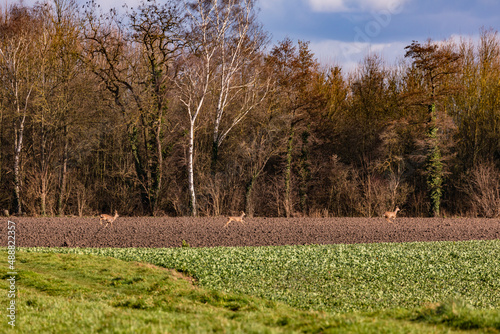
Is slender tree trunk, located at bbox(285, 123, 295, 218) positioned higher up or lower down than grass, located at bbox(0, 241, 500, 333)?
higher up

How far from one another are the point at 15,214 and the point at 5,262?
585 inches

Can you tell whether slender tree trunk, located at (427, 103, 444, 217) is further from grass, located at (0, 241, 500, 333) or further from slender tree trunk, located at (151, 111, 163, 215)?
slender tree trunk, located at (151, 111, 163, 215)

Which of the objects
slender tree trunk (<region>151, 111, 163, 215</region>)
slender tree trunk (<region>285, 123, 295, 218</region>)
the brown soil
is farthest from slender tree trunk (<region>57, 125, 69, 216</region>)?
slender tree trunk (<region>285, 123, 295, 218</region>)

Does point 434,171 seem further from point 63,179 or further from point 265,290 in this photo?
point 63,179

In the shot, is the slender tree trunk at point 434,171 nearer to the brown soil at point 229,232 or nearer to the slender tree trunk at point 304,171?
the brown soil at point 229,232

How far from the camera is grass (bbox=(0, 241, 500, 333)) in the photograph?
7.33 m

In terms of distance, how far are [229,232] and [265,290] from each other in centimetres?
1014

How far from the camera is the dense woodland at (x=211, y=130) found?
Result: 29312mm

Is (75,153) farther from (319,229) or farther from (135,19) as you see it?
(319,229)

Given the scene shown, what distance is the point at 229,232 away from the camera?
21719 mm

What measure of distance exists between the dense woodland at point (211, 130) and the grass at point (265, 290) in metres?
12.9

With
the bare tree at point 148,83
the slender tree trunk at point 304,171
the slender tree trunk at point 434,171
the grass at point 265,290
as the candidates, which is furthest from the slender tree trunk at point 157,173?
the slender tree trunk at point 434,171

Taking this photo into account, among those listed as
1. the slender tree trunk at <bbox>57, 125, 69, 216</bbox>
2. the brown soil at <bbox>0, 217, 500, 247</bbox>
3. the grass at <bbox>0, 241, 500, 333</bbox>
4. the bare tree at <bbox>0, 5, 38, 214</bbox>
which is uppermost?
the bare tree at <bbox>0, 5, 38, 214</bbox>

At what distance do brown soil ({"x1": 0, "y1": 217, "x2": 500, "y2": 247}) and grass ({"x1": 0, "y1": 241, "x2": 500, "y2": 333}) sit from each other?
101 inches
